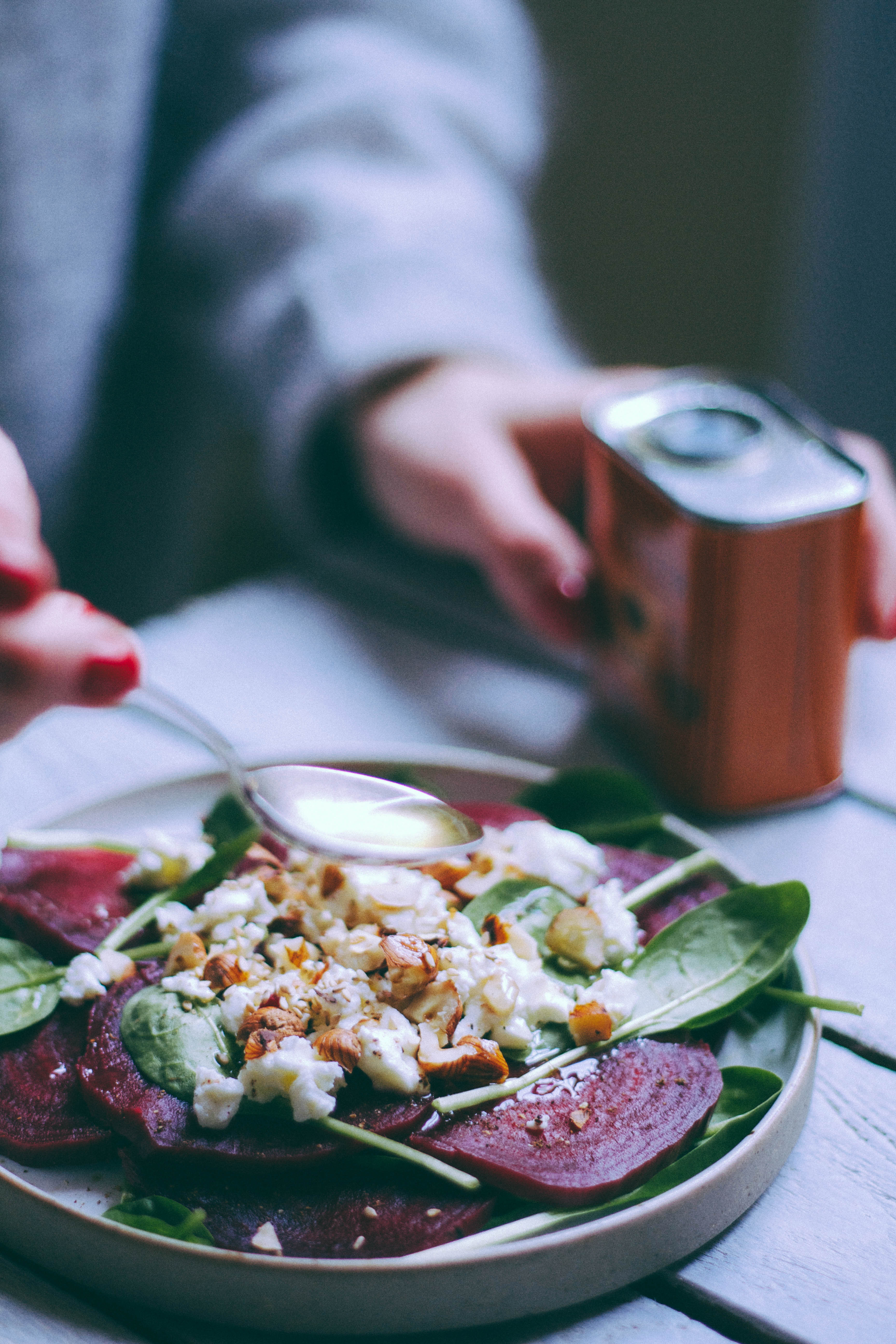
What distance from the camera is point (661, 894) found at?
619 millimetres

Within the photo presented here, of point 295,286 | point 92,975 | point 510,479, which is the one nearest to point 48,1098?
point 92,975

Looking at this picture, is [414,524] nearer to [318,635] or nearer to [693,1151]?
[318,635]

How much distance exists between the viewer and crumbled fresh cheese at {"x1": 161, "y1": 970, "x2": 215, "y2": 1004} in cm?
51

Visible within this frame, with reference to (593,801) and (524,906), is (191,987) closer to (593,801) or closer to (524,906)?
(524,906)

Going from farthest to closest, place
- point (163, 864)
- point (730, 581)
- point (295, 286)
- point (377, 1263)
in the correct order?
point (295, 286)
point (730, 581)
point (163, 864)
point (377, 1263)

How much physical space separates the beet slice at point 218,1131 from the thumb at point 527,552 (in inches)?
20.2

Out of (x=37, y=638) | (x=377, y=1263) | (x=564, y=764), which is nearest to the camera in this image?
(x=377, y=1263)

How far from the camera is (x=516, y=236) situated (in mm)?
1298

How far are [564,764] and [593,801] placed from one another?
0.18 meters

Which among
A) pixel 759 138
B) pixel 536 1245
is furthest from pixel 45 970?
pixel 759 138

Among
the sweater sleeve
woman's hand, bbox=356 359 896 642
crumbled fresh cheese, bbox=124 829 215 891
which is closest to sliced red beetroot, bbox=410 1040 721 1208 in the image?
crumbled fresh cheese, bbox=124 829 215 891

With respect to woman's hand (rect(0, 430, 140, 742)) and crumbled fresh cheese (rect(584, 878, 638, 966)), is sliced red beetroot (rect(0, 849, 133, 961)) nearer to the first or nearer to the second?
woman's hand (rect(0, 430, 140, 742))

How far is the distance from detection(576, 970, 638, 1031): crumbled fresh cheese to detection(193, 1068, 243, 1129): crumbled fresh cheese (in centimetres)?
16

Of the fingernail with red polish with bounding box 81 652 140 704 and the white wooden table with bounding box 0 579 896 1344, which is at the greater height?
the fingernail with red polish with bounding box 81 652 140 704
